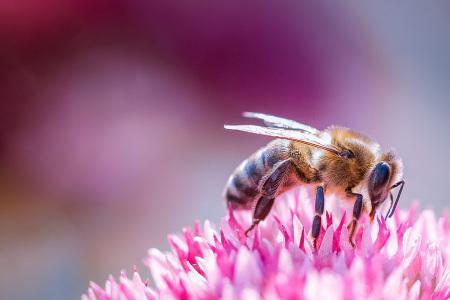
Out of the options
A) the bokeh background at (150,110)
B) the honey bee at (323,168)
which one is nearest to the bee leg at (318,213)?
the honey bee at (323,168)

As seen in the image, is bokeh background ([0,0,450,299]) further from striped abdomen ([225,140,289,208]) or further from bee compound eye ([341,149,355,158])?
bee compound eye ([341,149,355,158])

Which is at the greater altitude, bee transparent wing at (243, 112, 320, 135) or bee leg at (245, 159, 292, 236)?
bee transparent wing at (243, 112, 320, 135)

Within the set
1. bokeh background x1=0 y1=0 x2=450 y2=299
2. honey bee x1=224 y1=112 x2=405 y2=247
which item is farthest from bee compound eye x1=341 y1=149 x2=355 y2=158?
bokeh background x1=0 y1=0 x2=450 y2=299

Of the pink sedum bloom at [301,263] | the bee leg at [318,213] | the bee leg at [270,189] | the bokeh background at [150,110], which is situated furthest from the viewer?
the bokeh background at [150,110]

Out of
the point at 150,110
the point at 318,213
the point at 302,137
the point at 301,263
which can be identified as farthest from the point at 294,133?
the point at 150,110

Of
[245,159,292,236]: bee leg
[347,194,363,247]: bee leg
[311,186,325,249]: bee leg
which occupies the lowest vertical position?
[347,194,363,247]: bee leg

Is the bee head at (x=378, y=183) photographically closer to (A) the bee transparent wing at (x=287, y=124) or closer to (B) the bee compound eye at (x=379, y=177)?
(B) the bee compound eye at (x=379, y=177)
